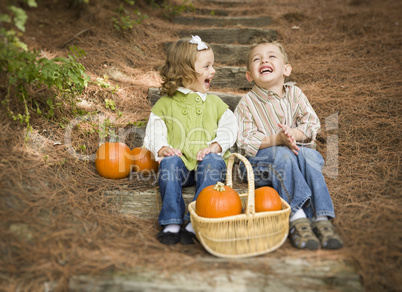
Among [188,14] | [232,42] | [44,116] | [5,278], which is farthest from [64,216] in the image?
[188,14]

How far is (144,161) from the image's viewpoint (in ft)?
9.09

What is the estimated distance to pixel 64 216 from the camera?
203 cm

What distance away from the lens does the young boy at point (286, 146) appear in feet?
6.87

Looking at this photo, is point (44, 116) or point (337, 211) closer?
point (337, 211)

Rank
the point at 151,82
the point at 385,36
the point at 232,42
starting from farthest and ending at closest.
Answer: the point at 232,42
the point at 385,36
the point at 151,82

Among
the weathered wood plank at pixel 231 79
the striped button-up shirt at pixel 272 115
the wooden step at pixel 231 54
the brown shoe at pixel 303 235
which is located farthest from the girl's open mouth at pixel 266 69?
the wooden step at pixel 231 54

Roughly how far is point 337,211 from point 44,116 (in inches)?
99.2

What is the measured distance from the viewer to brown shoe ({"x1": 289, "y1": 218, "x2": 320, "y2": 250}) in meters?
1.91

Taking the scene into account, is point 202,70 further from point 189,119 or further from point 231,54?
point 231,54

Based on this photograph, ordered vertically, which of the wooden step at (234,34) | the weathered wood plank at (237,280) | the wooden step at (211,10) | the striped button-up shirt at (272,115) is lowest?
the weathered wood plank at (237,280)

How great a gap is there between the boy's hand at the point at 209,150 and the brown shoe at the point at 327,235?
913 mm

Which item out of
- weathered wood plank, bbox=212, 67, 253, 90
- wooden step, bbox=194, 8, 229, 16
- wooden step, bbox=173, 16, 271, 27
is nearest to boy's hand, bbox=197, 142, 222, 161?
weathered wood plank, bbox=212, 67, 253, 90

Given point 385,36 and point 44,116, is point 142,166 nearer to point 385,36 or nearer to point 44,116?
point 44,116

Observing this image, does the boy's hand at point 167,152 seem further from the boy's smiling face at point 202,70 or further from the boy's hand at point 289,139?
the boy's hand at point 289,139
